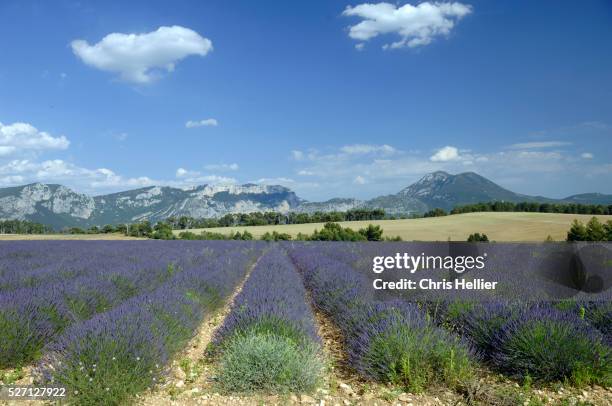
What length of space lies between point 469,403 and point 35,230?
9883cm

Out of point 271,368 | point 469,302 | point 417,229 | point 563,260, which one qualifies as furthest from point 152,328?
point 417,229

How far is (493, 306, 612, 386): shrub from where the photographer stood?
3.29 metres

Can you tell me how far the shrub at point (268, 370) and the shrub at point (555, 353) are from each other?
1787mm

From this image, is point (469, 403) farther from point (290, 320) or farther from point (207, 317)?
point (207, 317)

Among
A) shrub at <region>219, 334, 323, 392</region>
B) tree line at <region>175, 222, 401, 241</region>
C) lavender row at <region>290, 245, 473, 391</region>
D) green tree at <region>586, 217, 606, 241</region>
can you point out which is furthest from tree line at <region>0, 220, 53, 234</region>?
lavender row at <region>290, 245, 473, 391</region>

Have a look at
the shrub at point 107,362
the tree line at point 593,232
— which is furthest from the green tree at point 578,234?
the shrub at point 107,362

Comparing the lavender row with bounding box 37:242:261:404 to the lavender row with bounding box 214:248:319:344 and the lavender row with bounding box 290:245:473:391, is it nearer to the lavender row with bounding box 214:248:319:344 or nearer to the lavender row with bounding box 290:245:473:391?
the lavender row with bounding box 214:248:319:344

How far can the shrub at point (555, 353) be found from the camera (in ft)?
10.8

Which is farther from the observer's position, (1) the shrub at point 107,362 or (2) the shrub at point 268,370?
(2) the shrub at point 268,370

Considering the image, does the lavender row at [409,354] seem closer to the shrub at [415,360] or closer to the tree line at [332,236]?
the shrub at [415,360]

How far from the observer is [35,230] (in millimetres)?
82438

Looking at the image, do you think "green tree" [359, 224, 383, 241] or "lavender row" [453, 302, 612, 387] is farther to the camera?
"green tree" [359, 224, 383, 241]

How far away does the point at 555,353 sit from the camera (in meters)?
3.30

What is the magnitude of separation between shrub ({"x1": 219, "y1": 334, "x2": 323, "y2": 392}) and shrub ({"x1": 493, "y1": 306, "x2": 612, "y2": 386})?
1787 millimetres
